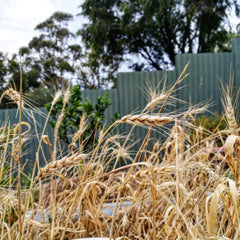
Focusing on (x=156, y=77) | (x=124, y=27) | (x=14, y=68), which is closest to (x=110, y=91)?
(x=156, y=77)

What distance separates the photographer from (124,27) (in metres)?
10.7

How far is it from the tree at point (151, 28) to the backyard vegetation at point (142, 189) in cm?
946

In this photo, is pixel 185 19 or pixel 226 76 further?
pixel 185 19

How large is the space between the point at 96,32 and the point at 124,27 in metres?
1.11

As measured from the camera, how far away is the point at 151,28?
10.7m

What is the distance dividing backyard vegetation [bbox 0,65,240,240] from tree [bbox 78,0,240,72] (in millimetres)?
9462

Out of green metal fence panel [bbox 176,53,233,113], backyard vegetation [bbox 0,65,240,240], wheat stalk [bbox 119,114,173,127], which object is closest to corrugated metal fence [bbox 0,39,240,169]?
green metal fence panel [bbox 176,53,233,113]

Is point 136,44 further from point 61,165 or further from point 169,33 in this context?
point 61,165

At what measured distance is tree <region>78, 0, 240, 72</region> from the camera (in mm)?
9992

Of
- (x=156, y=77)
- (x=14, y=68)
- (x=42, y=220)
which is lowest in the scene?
(x=42, y=220)

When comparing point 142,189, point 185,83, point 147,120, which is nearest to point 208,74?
point 185,83

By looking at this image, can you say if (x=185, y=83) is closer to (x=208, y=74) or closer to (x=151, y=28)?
(x=208, y=74)

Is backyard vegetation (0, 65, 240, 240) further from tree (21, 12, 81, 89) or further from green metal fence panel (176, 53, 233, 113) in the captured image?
tree (21, 12, 81, 89)

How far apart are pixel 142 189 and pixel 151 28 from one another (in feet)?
33.8
